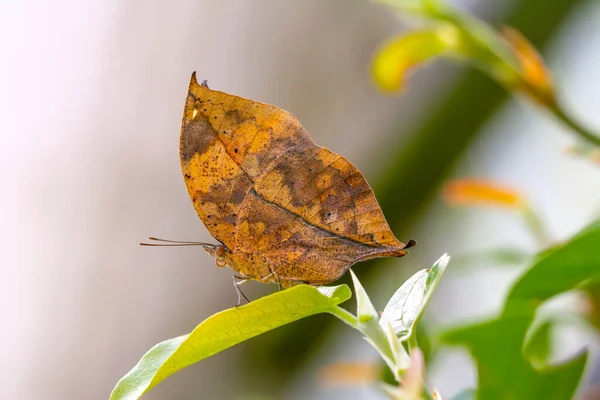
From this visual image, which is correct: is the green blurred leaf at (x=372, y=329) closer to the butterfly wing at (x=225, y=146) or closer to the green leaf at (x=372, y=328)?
the green leaf at (x=372, y=328)

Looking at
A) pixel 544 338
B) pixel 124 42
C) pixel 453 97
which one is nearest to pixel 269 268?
pixel 544 338

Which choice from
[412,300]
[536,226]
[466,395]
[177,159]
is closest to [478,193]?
[536,226]

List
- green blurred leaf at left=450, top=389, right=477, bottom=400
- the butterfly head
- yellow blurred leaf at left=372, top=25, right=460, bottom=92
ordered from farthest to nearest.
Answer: yellow blurred leaf at left=372, top=25, right=460, bottom=92, the butterfly head, green blurred leaf at left=450, top=389, right=477, bottom=400

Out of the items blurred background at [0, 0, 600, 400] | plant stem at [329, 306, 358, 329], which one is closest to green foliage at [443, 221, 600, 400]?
plant stem at [329, 306, 358, 329]

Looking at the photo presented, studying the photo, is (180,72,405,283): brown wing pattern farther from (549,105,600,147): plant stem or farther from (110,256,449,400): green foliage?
(549,105,600,147): plant stem

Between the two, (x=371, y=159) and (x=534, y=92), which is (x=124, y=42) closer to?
(x=371, y=159)

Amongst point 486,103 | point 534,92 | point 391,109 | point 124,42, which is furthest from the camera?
point 391,109
